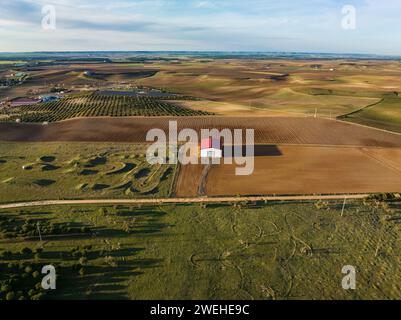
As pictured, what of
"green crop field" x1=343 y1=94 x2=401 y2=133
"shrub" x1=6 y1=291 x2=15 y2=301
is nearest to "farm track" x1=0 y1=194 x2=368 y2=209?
"shrub" x1=6 y1=291 x2=15 y2=301

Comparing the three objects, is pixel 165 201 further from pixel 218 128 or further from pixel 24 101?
pixel 24 101

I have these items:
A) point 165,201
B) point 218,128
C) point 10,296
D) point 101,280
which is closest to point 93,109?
point 218,128

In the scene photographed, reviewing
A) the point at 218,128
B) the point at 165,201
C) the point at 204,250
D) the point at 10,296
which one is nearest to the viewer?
the point at 10,296

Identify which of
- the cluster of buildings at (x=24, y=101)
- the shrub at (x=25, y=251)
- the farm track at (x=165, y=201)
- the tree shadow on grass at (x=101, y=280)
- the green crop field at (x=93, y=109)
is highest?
the cluster of buildings at (x=24, y=101)

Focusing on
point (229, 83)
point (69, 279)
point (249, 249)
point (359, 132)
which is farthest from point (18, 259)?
point (229, 83)

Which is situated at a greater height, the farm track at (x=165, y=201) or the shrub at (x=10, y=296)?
the farm track at (x=165, y=201)

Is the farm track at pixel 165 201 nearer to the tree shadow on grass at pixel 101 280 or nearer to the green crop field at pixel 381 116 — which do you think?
the tree shadow on grass at pixel 101 280

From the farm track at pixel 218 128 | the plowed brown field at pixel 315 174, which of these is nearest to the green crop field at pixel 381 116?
the farm track at pixel 218 128

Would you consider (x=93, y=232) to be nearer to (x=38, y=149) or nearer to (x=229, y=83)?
(x=38, y=149)
